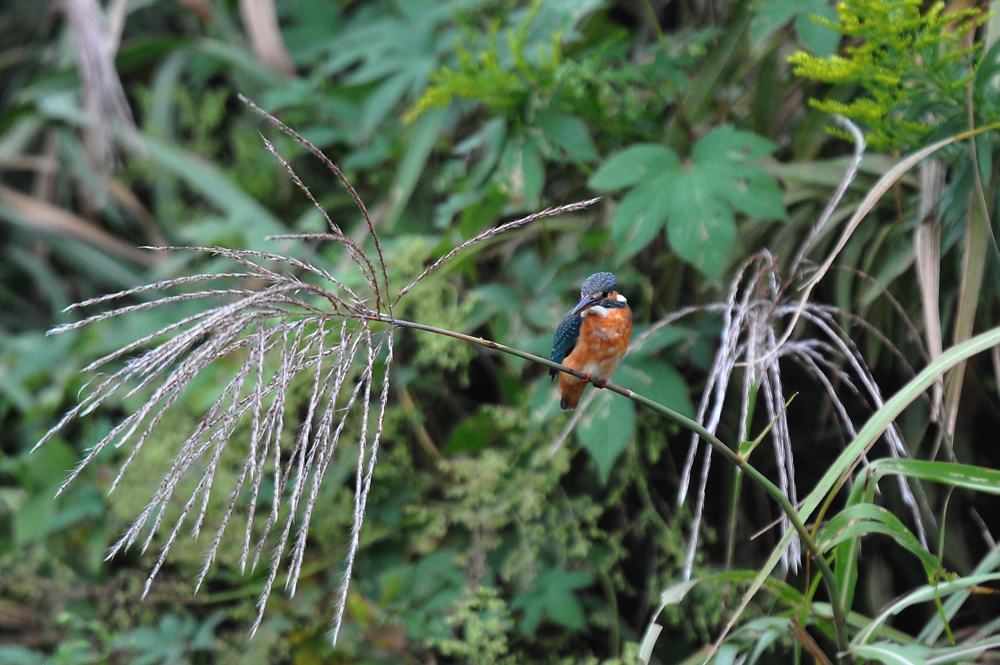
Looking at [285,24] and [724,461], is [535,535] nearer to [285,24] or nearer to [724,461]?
[724,461]

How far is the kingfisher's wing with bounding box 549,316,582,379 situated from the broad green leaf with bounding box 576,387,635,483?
0.31 metres

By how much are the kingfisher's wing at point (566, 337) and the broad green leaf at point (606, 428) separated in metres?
0.31

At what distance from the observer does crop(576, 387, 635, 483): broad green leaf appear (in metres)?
2.41

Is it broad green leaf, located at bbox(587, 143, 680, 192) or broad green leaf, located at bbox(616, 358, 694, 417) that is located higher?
broad green leaf, located at bbox(587, 143, 680, 192)

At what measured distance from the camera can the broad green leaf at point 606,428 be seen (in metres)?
2.41

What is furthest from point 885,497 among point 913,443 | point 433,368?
point 433,368

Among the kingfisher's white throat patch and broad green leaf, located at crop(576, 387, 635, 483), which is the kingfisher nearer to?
the kingfisher's white throat patch

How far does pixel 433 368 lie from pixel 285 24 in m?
2.08

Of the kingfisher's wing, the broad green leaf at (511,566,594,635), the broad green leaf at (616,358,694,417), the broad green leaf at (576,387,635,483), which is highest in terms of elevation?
the kingfisher's wing

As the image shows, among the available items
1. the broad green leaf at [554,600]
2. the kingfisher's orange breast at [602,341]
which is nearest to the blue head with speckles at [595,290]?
the kingfisher's orange breast at [602,341]

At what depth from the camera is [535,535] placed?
276 centimetres

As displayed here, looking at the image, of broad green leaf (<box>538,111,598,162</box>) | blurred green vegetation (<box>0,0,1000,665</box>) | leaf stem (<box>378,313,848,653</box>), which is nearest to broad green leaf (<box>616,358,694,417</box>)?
blurred green vegetation (<box>0,0,1000,665</box>)

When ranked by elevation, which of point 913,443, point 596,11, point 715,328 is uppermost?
point 596,11

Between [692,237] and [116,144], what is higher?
[692,237]
